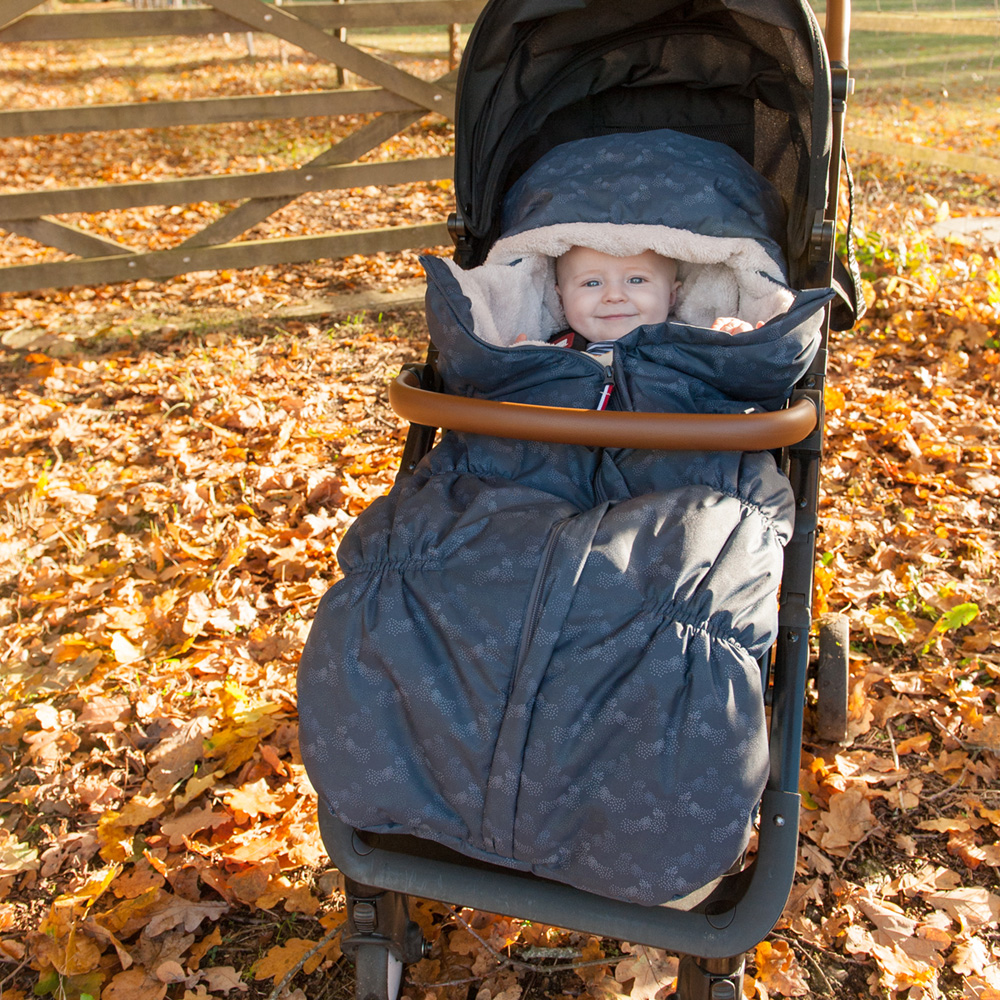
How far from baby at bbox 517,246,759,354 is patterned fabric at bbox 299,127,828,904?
0.65 m

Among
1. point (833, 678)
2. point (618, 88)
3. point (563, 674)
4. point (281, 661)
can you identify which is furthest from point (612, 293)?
point (281, 661)

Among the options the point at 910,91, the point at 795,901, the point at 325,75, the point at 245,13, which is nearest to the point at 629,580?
the point at 795,901

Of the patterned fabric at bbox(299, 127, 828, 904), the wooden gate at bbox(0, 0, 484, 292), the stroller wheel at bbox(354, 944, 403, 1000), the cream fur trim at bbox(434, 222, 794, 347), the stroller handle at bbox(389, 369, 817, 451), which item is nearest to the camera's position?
the patterned fabric at bbox(299, 127, 828, 904)

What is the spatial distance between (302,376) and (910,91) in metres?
8.72

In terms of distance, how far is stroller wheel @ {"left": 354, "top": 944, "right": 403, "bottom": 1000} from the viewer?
Result: 1.84 meters

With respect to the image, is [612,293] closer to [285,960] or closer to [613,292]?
[613,292]

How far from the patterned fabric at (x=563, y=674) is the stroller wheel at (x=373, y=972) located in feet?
1.26

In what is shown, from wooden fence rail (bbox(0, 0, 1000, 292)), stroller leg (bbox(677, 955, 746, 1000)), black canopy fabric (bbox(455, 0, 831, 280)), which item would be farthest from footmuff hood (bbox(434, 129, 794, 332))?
wooden fence rail (bbox(0, 0, 1000, 292))

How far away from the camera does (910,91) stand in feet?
32.8

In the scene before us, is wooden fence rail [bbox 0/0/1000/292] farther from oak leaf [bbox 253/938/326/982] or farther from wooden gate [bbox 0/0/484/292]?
oak leaf [bbox 253/938/326/982]

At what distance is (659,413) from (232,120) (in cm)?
439

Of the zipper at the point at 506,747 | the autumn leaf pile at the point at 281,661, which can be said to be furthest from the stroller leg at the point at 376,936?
the zipper at the point at 506,747

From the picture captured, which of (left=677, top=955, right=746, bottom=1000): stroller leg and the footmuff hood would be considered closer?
(left=677, top=955, right=746, bottom=1000): stroller leg

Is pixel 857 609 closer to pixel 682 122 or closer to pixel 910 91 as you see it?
pixel 682 122
